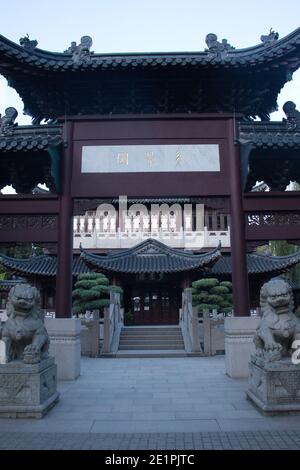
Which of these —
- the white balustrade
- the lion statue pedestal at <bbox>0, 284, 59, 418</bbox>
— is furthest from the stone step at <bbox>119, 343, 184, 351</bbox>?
the white balustrade

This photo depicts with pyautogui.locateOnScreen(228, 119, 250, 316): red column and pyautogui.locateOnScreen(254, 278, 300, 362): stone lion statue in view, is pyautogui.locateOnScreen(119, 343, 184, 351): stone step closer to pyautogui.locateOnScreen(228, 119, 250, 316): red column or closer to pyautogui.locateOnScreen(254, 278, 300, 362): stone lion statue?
pyautogui.locateOnScreen(228, 119, 250, 316): red column

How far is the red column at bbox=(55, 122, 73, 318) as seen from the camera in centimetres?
806

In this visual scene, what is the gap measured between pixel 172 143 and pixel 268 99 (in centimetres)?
280

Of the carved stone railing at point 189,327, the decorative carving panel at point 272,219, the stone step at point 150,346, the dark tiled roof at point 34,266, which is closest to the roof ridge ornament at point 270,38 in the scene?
the decorative carving panel at point 272,219

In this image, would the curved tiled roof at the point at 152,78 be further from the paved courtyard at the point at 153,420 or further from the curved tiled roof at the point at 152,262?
the curved tiled roof at the point at 152,262

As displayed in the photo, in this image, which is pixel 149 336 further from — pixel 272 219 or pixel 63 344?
pixel 272 219

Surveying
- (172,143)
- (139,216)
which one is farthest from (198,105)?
(139,216)

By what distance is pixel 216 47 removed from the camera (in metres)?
8.62

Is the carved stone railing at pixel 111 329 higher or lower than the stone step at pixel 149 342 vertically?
higher

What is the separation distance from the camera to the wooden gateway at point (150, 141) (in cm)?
799

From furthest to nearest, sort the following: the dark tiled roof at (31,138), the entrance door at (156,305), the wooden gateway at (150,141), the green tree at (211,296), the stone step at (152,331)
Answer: the entrance door at (156,305) → the green tree at (211,296) → the stone step at (152,331) → the wooden gateway at (150,141) → the dark tiled roof at (31,138)

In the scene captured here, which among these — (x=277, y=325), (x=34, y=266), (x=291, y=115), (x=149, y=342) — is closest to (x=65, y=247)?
(x=277, y=325)

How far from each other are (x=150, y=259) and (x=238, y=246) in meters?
13.4

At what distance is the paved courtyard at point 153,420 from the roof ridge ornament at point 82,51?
6.70 meters
